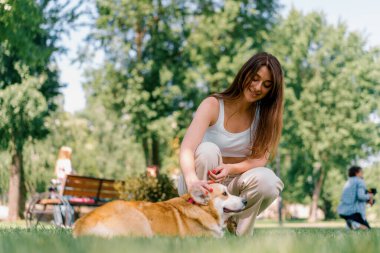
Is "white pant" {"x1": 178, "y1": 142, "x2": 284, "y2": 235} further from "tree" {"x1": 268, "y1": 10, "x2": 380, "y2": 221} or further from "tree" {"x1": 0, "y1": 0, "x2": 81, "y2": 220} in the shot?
"tree" {"x1": 268, "y1": 10, "x2": 380, "y2": 221}

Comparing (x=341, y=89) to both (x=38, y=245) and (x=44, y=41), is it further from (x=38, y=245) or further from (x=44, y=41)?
(x=38, y=245)

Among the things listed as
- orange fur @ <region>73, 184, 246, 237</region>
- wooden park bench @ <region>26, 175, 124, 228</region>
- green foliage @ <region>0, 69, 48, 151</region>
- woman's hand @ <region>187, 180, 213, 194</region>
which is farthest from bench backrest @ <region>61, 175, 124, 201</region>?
woman's hand @ <region>187, 180, 213, 194</region>

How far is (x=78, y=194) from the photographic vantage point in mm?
14586

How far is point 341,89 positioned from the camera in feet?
119

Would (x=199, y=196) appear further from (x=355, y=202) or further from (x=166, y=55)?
(x=166, y=55)

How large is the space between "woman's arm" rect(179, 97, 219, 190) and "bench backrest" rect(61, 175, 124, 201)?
896cm

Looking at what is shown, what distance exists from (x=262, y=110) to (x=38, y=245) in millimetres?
2930

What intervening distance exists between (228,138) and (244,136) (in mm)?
157

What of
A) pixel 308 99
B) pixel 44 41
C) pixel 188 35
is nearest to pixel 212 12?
pixel 188 35

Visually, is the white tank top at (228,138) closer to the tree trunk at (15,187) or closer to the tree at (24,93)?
the tree at (24,93)

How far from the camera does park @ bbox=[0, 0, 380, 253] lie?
542 cm

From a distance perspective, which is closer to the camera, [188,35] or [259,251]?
[259,251]

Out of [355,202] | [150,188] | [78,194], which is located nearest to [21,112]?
[78,194]

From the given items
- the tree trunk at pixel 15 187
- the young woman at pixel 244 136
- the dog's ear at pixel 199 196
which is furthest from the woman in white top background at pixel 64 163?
the dog's ear at pixel 199 196
